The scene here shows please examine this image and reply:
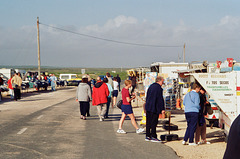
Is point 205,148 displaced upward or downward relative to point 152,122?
downward

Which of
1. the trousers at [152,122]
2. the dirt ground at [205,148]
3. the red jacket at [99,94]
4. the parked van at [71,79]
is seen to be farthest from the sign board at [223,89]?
the parked van at [71,79]

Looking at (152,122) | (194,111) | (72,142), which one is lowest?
(72,142)

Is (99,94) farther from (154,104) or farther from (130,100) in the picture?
(154,104)

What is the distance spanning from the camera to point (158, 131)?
521 inches

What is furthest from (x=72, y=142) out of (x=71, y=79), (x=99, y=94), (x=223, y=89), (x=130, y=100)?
(x=71, y=79)

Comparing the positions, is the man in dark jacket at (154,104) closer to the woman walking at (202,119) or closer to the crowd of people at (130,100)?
the crowd of people at (130,100)

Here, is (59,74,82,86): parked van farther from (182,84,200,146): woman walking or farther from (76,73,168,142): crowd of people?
(182,84,200,146): woman walking

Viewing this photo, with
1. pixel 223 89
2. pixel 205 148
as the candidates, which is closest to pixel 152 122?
pixel 205 148

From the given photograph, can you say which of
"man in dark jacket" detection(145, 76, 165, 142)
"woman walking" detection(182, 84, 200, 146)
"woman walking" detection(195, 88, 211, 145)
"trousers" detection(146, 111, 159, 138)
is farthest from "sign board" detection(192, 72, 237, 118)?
"trousers" detection(146, 111, 159, 138)

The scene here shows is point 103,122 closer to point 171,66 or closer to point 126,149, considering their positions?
point 126,149

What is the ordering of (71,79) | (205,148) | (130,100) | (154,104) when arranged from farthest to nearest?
(71,79), (130,100), (154,104), (205,148)

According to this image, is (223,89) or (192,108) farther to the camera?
(192,108)

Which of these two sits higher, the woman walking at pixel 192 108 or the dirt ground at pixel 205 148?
the woman walking at pixel 192 108

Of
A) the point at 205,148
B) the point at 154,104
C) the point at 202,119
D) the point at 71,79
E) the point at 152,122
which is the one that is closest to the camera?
the point at 205,148
